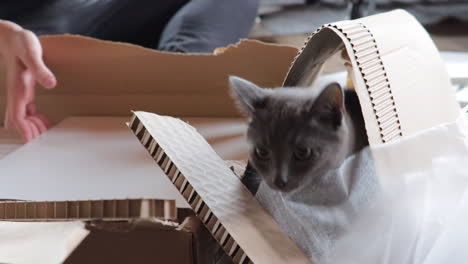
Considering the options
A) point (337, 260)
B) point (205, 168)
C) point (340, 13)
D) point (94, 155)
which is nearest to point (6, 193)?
point (94, 155)

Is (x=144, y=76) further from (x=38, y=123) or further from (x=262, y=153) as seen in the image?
(x=262, y=153)

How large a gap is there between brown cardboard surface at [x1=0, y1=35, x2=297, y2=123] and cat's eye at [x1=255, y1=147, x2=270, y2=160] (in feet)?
1.33

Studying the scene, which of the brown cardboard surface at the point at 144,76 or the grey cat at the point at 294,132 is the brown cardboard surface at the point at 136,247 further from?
the brown cardboard surface at the point at 144,76

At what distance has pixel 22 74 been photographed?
2.94 ft

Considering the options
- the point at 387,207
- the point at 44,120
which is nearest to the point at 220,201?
the point at 387,207

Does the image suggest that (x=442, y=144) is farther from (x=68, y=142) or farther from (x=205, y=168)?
(x=68, y=142)

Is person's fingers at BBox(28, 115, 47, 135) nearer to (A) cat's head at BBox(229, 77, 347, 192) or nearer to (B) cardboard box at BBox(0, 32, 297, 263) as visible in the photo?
(B) cardboard box at BBox(0, 32, 297, 263)

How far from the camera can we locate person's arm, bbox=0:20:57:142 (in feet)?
2.88

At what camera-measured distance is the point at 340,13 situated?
266 centimetres

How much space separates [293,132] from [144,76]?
52cm

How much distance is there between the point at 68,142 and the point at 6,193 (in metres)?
0.19

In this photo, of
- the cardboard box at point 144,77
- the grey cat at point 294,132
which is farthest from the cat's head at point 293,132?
the cardboard box at point 144,77

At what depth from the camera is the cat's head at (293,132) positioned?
1.59ft

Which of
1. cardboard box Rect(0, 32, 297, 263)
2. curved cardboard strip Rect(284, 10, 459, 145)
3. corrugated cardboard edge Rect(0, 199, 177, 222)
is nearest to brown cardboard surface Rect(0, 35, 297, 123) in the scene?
cardboard box Rect(0, 32, 297, 263)
